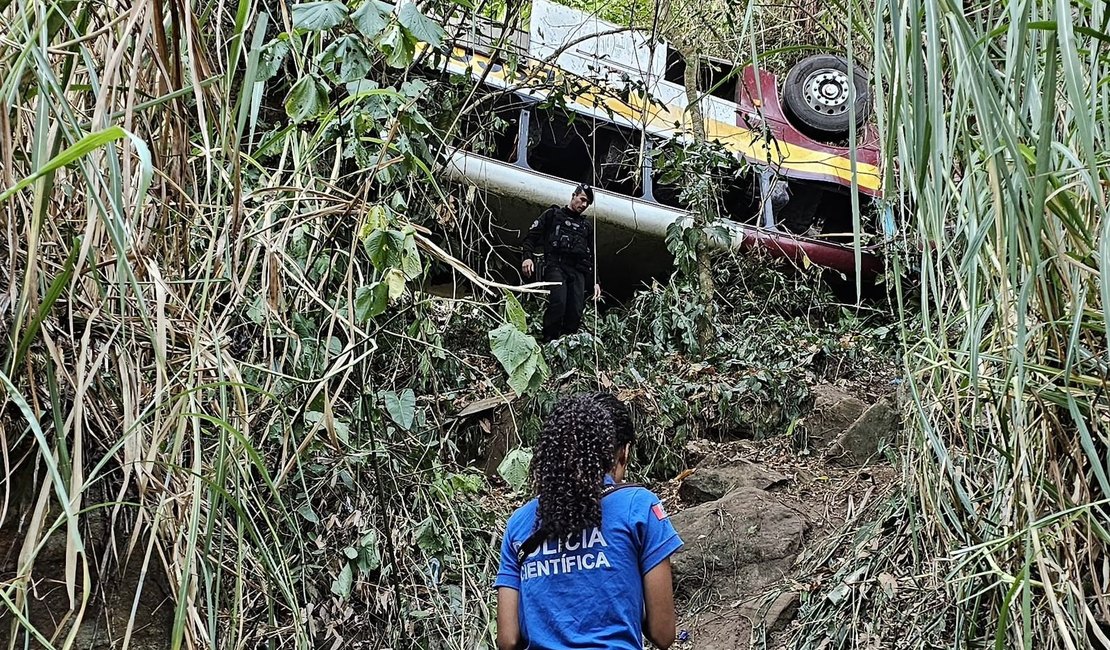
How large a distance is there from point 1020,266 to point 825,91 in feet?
21.0

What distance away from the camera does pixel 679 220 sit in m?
5.64

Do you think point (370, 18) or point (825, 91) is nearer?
point (370, 18)

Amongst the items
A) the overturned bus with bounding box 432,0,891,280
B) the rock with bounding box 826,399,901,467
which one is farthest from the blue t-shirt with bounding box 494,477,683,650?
the overturned bus with bounding box 432,0,891,280

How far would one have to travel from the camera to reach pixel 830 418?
6098 mm

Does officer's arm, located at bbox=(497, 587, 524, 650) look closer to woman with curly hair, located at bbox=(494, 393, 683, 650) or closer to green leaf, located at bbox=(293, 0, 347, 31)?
woman with curly hair, located at bbox=(494, 393, 683, 650)

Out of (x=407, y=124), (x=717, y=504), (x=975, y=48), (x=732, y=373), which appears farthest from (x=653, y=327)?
(x=975, y=48)

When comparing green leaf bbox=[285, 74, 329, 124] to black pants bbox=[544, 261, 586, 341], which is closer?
green leaf bbox=[285, 74, 329, 124]

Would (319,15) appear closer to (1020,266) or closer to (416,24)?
(416,24)

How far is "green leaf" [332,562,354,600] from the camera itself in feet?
9.13

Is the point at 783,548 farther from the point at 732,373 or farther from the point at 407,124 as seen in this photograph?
the point at 407,124

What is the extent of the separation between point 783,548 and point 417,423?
216 cm

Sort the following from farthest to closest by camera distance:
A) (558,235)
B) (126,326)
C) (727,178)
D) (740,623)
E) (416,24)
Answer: (558,235)
(727,178)
(740,623)
(416,24)
(126,326)

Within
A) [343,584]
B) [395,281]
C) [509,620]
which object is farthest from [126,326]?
[343,584]

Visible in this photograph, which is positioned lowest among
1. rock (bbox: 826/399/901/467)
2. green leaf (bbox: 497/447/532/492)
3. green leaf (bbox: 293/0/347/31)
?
rock (bbox: 826/399/901/467)
